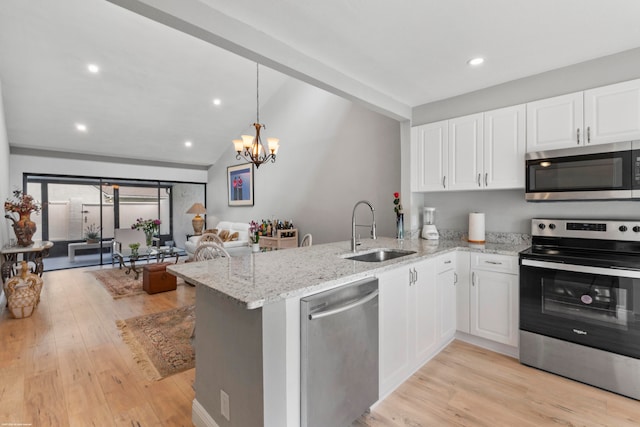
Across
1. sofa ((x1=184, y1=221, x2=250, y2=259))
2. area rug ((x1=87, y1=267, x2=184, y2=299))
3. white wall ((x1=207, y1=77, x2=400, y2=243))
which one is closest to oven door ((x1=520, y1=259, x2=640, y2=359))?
white wall ((x1=207, y1=77, x2=400, y2=243))

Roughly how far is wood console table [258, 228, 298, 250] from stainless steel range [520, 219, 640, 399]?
3637mm

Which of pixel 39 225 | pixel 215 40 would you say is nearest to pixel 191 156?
pixel 39 225

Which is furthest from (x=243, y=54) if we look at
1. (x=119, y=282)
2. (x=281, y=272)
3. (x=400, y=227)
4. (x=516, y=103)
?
(x=119, y=282)

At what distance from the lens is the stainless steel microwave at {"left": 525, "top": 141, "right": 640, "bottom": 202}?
2.18 meters

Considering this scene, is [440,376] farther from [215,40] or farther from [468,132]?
[215,40]

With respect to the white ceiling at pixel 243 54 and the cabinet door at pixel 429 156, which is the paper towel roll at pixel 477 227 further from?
the white ceiling at pixel 243 54

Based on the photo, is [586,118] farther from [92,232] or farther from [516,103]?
[92,232]

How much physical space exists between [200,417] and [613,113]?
353 centimetres

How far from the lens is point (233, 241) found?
591cm

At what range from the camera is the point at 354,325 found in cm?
165

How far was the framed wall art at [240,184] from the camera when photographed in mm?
6867

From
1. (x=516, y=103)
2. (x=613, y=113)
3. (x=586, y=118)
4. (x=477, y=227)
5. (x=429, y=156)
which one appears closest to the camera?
(x=613, y=113)

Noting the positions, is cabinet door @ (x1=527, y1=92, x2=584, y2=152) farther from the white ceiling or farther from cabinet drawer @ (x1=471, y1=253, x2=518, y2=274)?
cabinet drawer @ (x1=471, y1=253, x2=518, y2=274)

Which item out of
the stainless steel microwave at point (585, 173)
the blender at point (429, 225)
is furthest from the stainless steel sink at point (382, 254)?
the stainless steel microwave at point (585, 173)
